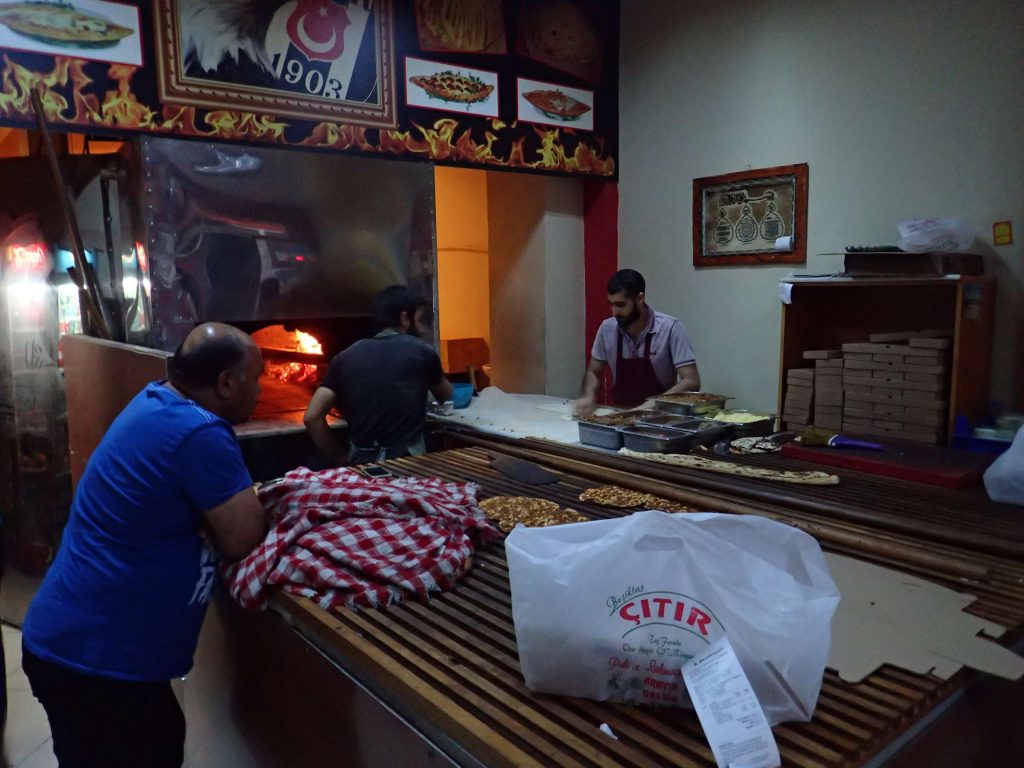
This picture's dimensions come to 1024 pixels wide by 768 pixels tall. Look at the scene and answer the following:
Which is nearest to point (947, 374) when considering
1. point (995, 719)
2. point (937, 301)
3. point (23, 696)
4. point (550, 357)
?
point (937, 301)

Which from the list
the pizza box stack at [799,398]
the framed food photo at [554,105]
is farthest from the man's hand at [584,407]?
the framed food photo at [554,105]

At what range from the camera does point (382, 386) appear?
131 inches

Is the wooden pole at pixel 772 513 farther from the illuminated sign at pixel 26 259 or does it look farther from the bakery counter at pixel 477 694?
the illuminated sign at pixel 26 259

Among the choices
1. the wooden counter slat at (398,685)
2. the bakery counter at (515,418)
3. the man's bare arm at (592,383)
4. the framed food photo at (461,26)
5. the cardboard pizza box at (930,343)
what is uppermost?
the framed food photo at (461,26)

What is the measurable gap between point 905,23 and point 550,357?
297 cm

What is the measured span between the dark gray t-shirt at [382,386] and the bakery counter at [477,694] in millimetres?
1423

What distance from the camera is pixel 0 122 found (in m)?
3.23

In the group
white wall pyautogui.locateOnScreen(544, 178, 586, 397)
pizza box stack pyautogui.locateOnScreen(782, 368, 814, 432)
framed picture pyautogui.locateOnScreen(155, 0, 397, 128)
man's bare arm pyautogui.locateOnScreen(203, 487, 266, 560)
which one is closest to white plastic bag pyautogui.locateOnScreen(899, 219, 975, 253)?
pizza box stack pyautogui.locateOnScreen(782, 368, 814, 432)

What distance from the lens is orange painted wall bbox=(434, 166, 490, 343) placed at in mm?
7012

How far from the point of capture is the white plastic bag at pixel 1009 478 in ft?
7.18

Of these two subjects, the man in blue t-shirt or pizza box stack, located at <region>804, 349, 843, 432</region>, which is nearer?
the man in blue t-shirt

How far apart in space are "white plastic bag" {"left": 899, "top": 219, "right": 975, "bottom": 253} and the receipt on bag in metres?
2.98

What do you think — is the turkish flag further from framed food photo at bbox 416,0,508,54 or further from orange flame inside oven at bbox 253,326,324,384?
orange flame inside oven at bbox 253,326,324,384

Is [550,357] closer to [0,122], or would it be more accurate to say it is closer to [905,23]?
[905,23]
